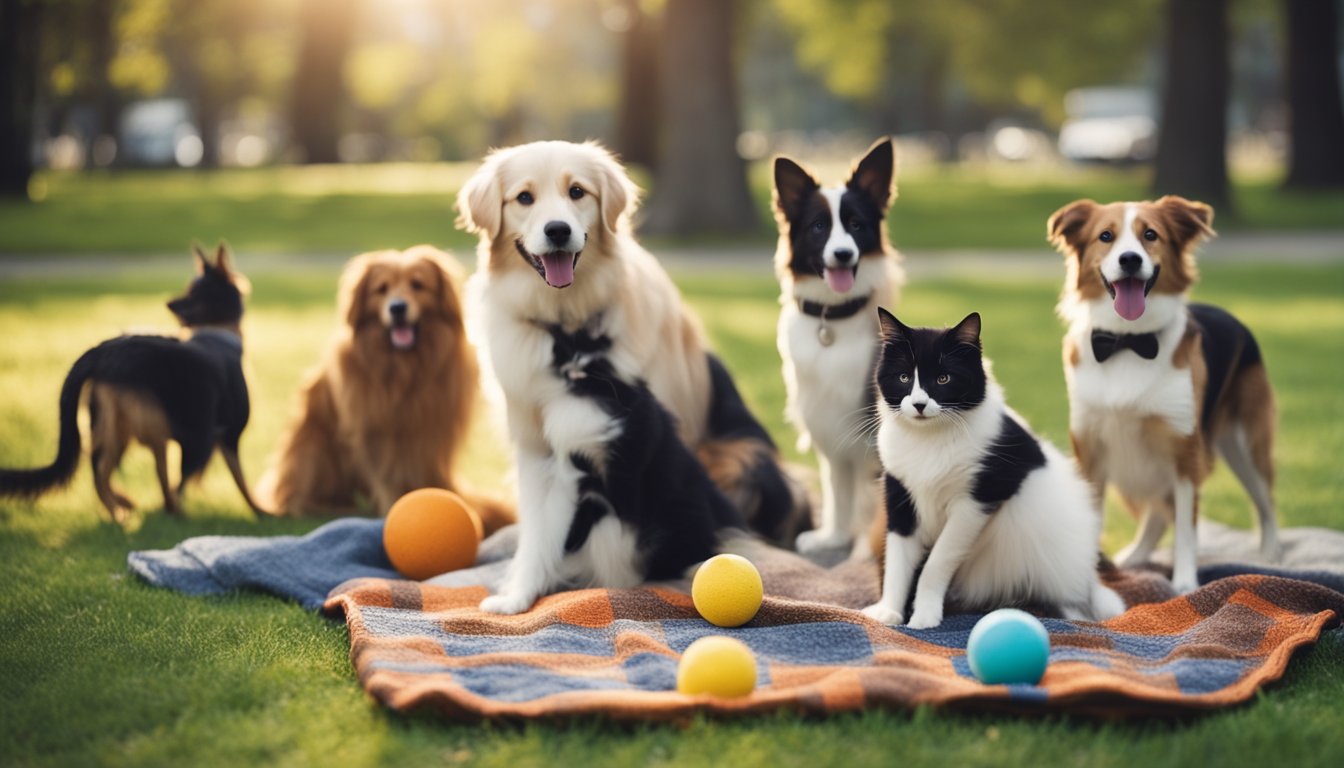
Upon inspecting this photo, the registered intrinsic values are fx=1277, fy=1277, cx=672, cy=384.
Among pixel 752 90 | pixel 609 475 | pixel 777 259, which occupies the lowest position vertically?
pixel 609 475

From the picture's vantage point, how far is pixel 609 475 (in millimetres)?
5086

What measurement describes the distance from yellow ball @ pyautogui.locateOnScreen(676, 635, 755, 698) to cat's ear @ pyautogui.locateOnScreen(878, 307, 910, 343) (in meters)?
Answer: 1.35

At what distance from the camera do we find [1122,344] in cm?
511

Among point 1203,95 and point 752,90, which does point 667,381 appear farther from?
point 752,90

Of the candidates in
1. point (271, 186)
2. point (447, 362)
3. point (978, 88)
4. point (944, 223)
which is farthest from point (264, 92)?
point (447, 362)

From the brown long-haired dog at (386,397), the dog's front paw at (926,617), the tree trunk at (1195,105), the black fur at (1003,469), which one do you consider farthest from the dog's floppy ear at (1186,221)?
the tree trunk at (1195,105)

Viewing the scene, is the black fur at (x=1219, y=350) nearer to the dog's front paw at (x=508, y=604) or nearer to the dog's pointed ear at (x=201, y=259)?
the dog's front paw at (x=508, y=604)

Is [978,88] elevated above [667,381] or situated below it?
above

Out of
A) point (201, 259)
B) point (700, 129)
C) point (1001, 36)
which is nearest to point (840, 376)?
point (201, 259)

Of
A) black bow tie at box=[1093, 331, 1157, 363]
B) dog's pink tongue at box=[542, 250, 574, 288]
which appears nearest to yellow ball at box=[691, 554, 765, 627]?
dog's pink tongue at box=[542, 250, 574, 288]

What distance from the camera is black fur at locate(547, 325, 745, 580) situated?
200 inches

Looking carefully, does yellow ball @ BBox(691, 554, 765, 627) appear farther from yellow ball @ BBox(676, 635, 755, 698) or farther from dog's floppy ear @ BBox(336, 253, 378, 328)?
dog's floppy ear @ BBox(336, 253, 378, 328)

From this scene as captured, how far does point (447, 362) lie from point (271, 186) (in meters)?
25.4

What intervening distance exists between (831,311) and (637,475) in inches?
47.5
